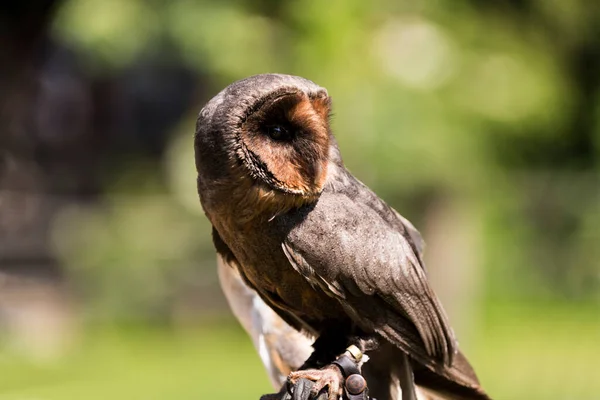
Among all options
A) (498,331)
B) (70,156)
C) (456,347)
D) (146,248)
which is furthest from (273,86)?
(70,156)

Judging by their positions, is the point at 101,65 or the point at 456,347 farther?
the point at 101,65

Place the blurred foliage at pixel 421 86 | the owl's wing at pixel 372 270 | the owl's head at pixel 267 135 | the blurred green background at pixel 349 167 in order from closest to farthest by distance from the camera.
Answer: the owl's head at pixel 267 135 < the owl's wing at pixel 372 270 < the blurred foliage at pixel 421 86 < the blurred green background at pixel 349 167

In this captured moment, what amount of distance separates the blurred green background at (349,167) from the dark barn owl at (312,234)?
17.9ft

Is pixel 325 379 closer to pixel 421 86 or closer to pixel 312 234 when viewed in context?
pixel 312 234

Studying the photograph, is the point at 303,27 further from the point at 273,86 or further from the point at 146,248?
the point at 273,86

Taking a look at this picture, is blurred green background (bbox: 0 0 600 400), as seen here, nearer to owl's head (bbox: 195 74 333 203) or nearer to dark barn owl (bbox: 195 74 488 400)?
dark barn owl (bbox: 195 74 488 400)

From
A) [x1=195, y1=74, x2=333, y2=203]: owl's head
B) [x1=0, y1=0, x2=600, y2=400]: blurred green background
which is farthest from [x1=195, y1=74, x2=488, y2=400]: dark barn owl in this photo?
[x1=0, y1=0, x2=600, y2=400]: blurred green background

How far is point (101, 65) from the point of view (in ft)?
34.5

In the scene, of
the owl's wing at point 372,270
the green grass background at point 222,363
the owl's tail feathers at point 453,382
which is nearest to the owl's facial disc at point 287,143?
the owl's wing at point 372,270

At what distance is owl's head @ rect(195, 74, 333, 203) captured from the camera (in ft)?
8.14

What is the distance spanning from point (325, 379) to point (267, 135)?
70cm

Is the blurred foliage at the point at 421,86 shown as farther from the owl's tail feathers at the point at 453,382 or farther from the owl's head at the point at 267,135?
the owl's head at the point at 267,135

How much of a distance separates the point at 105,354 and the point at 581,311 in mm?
5634

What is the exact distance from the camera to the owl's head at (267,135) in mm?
2480
